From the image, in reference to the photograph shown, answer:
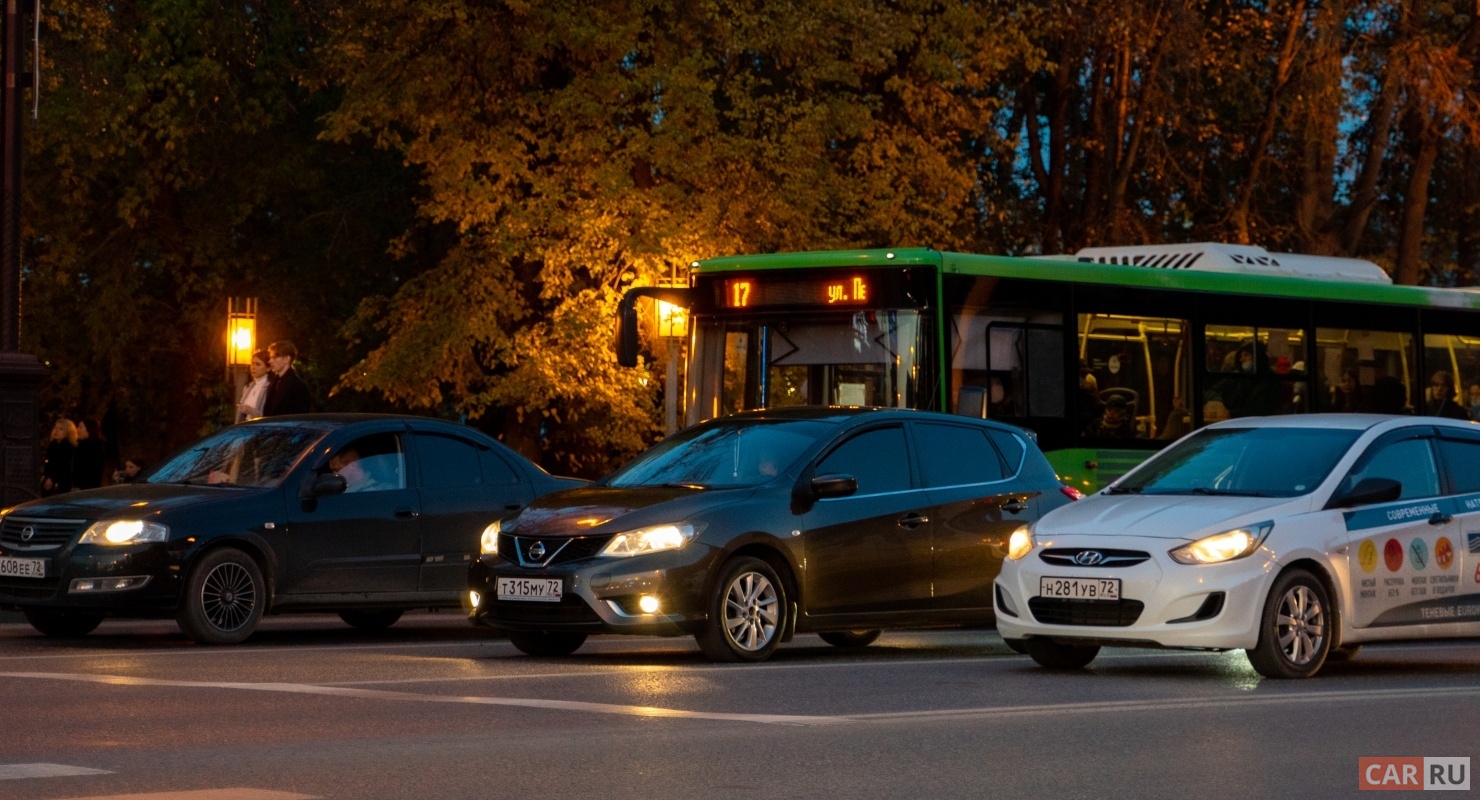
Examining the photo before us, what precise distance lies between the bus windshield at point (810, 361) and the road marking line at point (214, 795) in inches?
460

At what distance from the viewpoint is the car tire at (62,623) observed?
15914 millimetres

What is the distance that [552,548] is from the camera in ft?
45.3

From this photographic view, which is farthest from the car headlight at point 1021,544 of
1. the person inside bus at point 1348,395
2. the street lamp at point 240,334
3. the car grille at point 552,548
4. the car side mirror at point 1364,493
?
the street lamp at point 240,334

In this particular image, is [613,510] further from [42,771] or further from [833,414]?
[42,771]

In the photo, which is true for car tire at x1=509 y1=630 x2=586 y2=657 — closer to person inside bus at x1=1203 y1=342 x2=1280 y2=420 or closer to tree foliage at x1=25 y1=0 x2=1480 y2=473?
person inside bus at x1=1203 y1=342 x2=1280 y2=420

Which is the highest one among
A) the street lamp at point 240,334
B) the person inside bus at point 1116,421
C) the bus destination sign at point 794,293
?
the street lamp at point 240,334

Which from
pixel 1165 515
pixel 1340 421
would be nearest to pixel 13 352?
pixel 1165 515

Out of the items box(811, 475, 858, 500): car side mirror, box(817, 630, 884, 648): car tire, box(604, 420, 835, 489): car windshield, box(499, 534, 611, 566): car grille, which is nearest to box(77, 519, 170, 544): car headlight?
box(499, 534, 611, 566): car grille

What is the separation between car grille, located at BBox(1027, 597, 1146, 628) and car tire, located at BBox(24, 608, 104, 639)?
6499mm

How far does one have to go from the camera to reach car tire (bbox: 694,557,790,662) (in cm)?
1379

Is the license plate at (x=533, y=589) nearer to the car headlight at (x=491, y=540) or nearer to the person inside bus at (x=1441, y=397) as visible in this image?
the car headlight at (x=491, y=540)

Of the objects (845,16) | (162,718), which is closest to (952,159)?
(845,16)

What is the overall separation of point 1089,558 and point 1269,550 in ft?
3.18

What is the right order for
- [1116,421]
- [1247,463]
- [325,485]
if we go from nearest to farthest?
[1247,463]
[325,485]
[1116,421]
